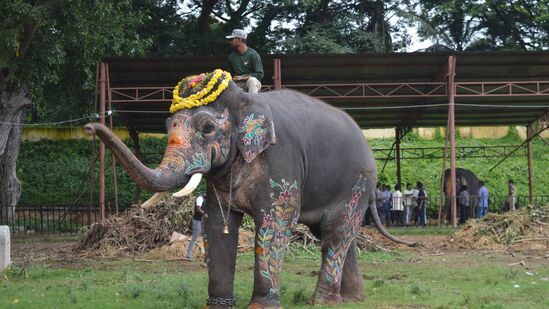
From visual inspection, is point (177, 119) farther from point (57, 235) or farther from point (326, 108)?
point (57, 235)

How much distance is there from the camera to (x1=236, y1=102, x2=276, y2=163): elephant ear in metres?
9.69

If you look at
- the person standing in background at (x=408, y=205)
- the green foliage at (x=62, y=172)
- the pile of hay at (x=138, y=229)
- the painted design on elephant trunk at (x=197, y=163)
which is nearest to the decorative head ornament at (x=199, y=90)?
the painted design on elephant trunk at (x=197, y=163)

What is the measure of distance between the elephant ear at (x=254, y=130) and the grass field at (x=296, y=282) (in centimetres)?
209

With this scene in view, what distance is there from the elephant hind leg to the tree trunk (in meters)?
17.0

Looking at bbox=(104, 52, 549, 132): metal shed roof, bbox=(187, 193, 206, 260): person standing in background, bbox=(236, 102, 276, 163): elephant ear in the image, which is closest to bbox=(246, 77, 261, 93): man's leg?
bbox=(236, 102, 276, 163): elephant ear

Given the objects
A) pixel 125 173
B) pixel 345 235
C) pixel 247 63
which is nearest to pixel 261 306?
pixel 345 235

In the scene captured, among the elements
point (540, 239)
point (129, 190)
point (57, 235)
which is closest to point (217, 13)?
point (129, 190)

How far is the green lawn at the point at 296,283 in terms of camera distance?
11.2m

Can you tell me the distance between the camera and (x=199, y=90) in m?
9.73

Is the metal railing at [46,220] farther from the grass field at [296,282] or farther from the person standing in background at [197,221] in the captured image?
the person standing in background at [197,221]

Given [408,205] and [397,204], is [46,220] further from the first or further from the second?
[408,205]

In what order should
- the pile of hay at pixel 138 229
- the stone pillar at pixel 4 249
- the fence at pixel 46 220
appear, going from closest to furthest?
the stone pillar at pixel 4 249 < the pile of hay at pixel 138 229 < the fence at pixel 46 220

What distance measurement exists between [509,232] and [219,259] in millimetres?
12031

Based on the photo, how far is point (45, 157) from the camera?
39.5 m
